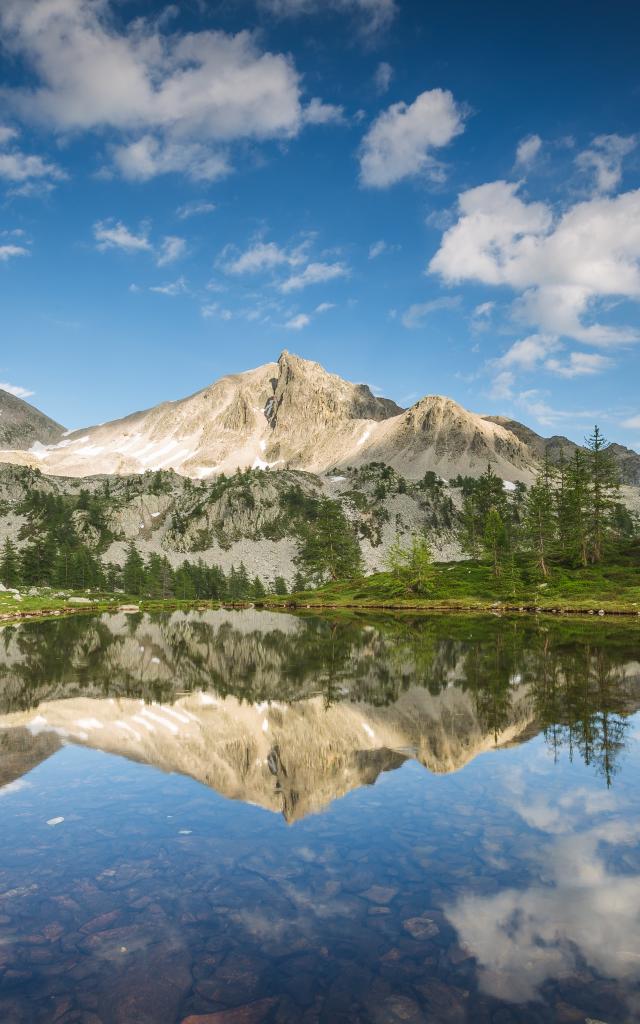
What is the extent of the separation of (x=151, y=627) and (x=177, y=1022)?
6803cm

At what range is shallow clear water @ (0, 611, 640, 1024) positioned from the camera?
801cm

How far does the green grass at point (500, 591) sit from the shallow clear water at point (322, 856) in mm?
56432

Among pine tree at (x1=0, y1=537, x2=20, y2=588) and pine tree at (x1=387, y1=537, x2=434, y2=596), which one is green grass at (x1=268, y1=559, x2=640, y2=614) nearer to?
pine tree at (x1=387, y1=537, x2=434, y2=596)

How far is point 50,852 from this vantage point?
40.4 ft

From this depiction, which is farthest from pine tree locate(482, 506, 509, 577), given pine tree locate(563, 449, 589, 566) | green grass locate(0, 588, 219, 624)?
green grass locate(0, 588, 219, 624)

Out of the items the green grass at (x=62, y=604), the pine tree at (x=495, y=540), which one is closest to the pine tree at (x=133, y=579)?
the green grass at (x=62, y=604)

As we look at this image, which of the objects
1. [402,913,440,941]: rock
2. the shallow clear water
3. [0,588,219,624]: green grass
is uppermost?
[402,913,440,941]: rock

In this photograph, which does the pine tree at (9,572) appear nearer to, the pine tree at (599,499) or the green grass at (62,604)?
the green grass at (62,604)

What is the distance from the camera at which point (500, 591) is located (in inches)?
3642

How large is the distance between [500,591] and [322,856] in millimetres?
85462

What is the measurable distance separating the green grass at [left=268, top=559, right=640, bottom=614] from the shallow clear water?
56432 millimetres

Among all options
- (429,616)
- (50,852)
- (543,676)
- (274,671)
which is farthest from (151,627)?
(50,852)

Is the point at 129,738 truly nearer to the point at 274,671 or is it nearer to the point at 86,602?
the point at 274,671

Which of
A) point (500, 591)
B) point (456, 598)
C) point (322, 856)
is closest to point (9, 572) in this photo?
point (456, 598)
